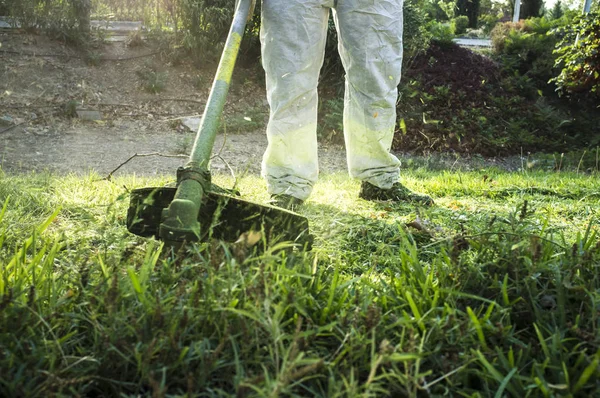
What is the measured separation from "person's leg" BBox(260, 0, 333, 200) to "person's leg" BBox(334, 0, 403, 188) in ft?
0.53

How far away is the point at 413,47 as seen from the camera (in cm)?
855

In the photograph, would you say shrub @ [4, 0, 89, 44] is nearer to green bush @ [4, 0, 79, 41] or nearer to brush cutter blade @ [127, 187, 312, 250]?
green bush @ [4, 0, 79, 41]

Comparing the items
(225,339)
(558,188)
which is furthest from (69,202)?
(558,188)

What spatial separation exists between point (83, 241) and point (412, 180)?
2.94 meters

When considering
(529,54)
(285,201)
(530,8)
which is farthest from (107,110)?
(530,8)

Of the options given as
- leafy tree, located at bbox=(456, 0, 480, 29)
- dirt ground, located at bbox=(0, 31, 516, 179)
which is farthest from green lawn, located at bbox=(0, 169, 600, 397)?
leafy tree, located at bbox=(456, 0, 480, 29)

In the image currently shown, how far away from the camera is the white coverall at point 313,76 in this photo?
2.93 metres

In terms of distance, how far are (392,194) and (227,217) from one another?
5.20 ft

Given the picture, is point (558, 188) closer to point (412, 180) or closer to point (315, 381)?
point (412, 180)

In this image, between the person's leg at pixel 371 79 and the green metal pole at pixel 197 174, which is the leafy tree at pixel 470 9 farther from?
the green metal pole at pixel 197 174

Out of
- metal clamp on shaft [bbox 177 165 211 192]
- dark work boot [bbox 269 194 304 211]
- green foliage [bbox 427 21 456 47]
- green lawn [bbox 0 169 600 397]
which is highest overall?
green foliage [bbox 427 21 456 47]

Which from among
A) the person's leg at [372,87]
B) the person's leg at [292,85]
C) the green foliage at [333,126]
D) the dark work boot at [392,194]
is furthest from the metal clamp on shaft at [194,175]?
the green foliage at [333,126]

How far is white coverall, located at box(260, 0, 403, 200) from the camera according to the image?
2.93m

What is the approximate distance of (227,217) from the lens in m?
2.01
